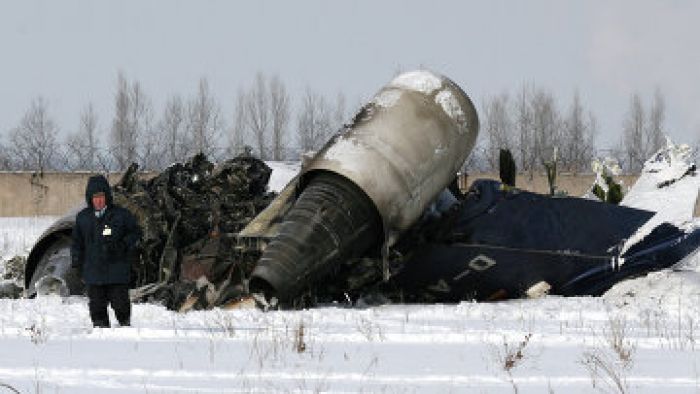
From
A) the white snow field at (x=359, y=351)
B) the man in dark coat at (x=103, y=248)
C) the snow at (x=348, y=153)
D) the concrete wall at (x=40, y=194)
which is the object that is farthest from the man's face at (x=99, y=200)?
the concrete wall at (x=40, y=194)

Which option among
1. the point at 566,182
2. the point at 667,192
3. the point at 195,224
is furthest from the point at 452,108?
the point at 566,182

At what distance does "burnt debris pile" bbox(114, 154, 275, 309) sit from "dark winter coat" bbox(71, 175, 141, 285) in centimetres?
329

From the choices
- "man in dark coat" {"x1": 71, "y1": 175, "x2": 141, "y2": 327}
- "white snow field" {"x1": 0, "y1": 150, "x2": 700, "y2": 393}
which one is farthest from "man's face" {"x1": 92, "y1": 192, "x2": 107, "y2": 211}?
"white snow field" {"x1": 0, "y1": 150, "x2": 700, "y2": 393}

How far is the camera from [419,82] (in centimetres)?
1363

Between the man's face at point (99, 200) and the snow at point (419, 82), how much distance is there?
5.45 metres

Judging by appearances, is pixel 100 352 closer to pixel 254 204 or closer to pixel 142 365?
pixel 142 365

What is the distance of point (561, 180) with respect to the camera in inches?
1572

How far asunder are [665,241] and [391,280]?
154 inches

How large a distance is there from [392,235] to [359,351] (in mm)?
5100

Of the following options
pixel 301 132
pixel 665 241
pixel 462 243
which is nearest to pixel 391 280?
pixel 462 243

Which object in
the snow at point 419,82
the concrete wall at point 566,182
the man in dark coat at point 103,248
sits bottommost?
the concrete wall at point 566,182

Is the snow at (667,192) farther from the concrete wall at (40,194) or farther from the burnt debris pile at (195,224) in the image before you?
the concrete wall at (40,194)

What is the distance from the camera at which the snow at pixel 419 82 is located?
44.4 feet

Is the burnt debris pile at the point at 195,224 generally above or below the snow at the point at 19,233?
above
